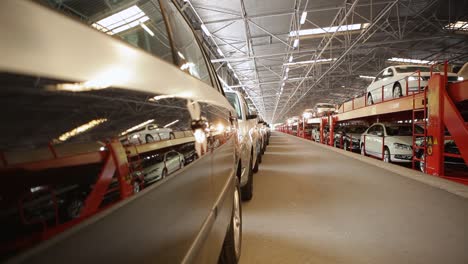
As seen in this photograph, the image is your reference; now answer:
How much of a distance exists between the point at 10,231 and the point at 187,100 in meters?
0.78

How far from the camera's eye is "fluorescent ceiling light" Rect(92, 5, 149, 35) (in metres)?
0.80

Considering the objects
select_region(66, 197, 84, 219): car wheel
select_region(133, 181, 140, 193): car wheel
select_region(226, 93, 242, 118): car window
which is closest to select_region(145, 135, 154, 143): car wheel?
select_region(133, 181, 140, 193): car wheel

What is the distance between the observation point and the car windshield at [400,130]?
776 cm

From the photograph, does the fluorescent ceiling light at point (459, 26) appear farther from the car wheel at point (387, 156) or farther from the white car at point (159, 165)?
the white car at point (159, 165)

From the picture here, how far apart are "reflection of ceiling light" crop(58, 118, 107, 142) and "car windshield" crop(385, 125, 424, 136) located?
8782 mm

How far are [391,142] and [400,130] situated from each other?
3.60ft

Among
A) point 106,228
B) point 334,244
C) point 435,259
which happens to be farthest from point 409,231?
point 106,228

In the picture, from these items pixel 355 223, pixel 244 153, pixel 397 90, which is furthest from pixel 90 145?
pixel 397 90

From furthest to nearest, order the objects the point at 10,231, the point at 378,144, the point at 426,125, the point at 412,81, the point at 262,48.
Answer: the point at 262,48 < the point at 378,144 < the point at 412,81 < the point at 426,125 < the point at 10,231

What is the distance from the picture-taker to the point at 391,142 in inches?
289

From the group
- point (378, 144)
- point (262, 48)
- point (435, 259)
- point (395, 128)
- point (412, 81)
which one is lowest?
point (435, 259)

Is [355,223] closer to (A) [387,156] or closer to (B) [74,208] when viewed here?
(B) [74,208]

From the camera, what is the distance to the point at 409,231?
9.45 ft

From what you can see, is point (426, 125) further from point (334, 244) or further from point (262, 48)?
point (262, 48)
